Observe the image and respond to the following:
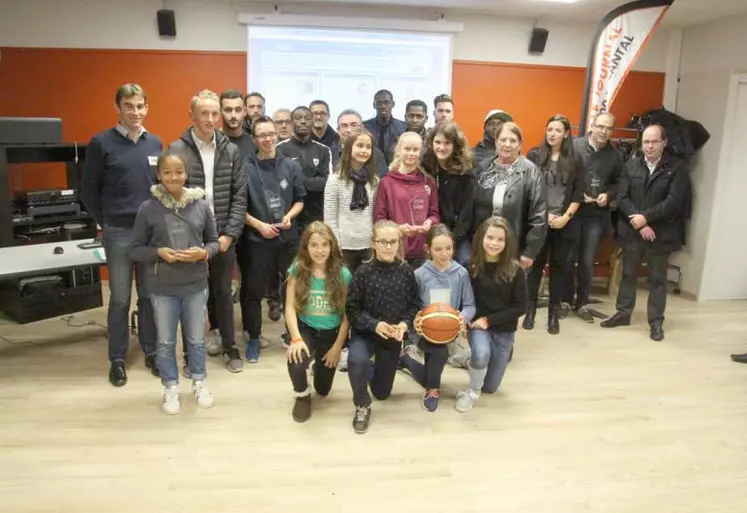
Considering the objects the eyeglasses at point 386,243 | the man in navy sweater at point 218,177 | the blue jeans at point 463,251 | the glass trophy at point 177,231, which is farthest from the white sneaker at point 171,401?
the blue jeans at point 463,251

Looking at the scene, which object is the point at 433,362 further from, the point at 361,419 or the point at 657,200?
the point at 657,200

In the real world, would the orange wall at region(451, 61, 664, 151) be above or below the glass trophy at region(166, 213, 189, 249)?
above

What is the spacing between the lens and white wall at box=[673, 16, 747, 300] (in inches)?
213

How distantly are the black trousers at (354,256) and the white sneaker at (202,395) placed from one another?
1.09 meters

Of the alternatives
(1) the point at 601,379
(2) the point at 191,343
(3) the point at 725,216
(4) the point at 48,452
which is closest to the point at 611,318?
(1) the point at 601,379

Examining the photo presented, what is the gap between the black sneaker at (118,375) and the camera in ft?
11.1

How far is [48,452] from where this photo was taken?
106 inches

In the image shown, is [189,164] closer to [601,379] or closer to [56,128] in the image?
[56,128]

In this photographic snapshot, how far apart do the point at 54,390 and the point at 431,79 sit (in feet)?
14.2

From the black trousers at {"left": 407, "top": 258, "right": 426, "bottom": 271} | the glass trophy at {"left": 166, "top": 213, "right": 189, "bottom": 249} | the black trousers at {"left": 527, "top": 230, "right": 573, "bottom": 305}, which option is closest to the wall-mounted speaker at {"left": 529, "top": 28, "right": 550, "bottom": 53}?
the black trousers at {"left": 527, "top": 230, "right": 573, "bottom": 305}

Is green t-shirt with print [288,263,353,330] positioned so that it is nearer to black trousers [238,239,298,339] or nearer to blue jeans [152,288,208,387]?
blue jeans [152,288,208,387]

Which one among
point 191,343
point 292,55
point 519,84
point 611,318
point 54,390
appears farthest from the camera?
point 519,84

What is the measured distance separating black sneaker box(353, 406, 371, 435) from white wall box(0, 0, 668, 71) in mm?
3936

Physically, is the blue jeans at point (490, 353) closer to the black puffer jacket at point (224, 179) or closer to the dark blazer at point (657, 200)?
the black puffer jacket at point (224, 179)
